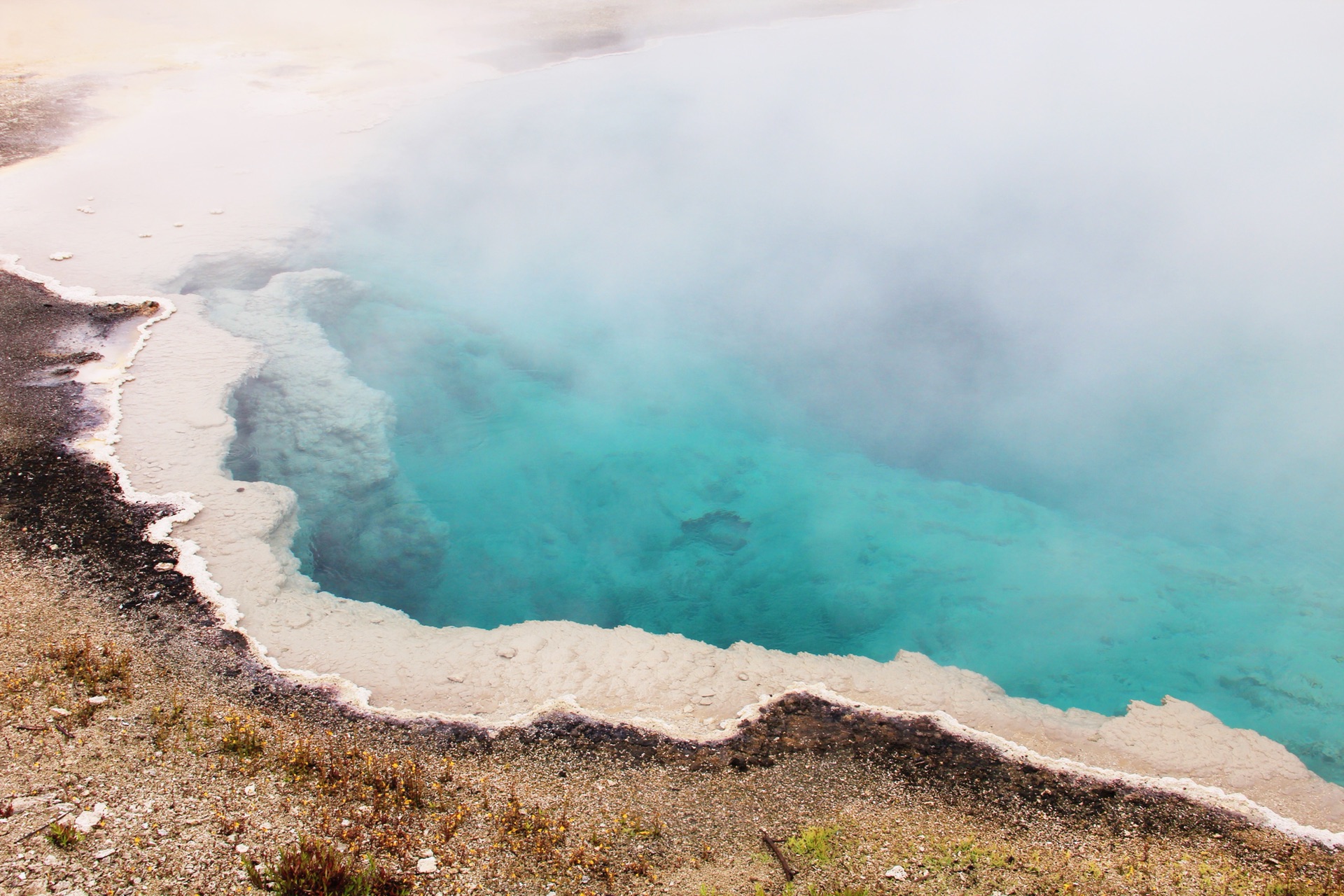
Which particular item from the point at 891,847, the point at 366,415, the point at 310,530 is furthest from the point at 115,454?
the point at 891,847

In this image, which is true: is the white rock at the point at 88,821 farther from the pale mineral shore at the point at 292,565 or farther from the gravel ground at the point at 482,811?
the pale mineral shore at the point at 292,565

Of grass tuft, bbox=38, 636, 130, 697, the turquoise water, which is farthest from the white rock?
the turquoise water

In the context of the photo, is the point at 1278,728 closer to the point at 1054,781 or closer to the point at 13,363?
the point at 1054,781

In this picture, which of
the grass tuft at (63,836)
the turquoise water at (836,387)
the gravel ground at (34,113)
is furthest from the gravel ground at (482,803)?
the gravel ground at (34,113)

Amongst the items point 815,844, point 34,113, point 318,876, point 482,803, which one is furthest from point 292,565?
point 34,113

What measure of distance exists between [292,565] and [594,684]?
8.64 feet

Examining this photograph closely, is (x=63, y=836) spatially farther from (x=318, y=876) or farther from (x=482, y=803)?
(x=482, y=803)

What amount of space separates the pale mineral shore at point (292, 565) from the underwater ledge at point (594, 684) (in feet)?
0.06

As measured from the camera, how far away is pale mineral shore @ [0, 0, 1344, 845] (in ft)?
15.1

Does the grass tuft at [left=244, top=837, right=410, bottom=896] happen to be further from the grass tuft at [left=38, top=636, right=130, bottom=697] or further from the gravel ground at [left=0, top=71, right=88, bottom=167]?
the gravel ground at [left=0, top=71, right=88, bottom=167]

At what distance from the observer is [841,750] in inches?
176

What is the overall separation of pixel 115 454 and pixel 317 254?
214 inches

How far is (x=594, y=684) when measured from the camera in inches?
191

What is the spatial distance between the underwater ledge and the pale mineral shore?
0.06 feet
